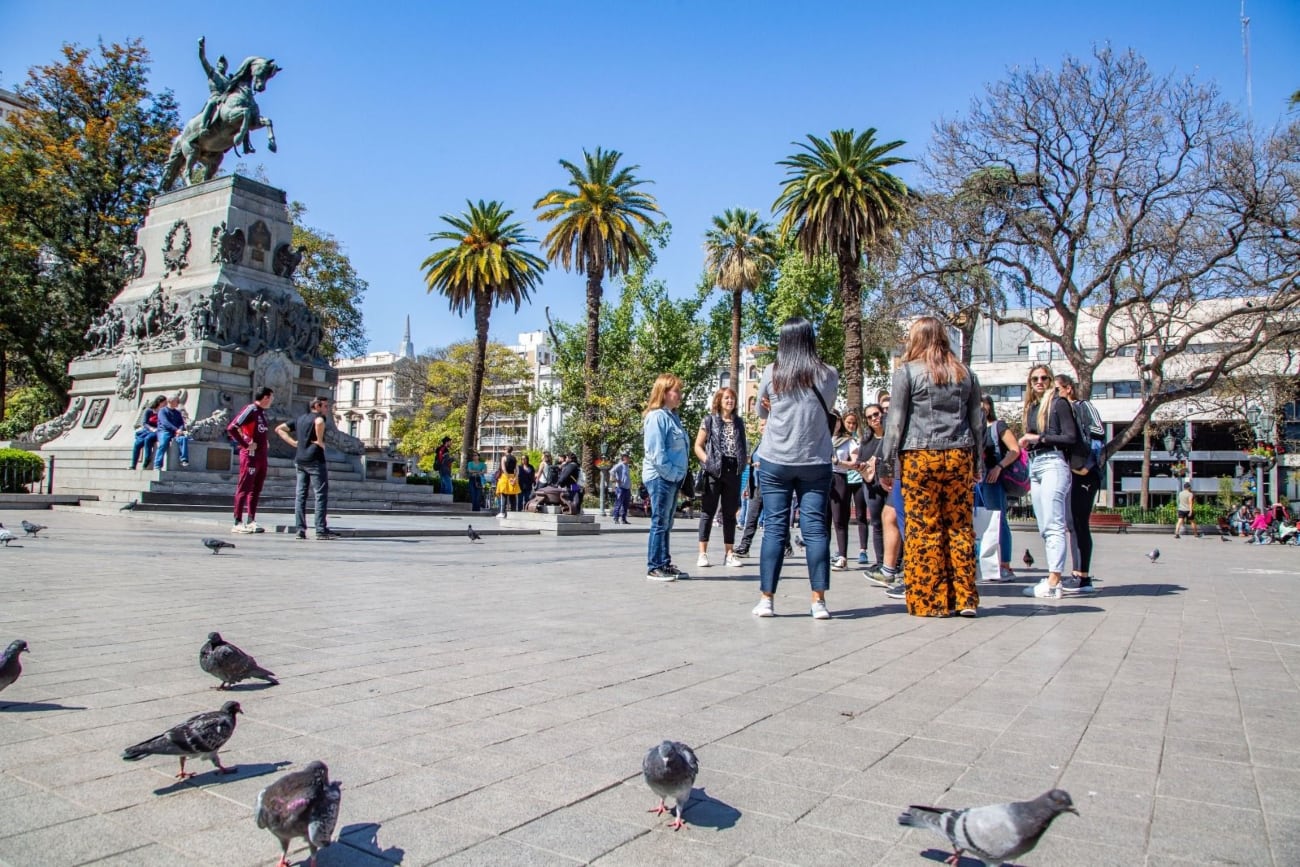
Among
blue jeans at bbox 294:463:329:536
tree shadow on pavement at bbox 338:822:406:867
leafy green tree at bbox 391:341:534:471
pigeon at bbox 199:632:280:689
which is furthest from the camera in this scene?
leafy green tree at bbox 391:341:534:471

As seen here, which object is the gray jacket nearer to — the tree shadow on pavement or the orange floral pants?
the orange floral pants

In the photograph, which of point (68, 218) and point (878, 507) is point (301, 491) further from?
point (68, 218)

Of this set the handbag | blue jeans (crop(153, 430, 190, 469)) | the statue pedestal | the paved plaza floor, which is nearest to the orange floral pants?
the paved plaza floor

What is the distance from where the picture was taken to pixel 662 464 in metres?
8.44

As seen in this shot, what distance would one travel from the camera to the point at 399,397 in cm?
9081

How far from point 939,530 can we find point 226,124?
76.4 ft

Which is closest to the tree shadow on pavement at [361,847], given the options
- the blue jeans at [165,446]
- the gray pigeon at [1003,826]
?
the gray pigeon at [1003,826]

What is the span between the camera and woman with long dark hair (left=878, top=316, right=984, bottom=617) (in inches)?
239

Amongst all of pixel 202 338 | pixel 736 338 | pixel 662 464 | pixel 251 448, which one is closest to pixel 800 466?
pixel 662 464

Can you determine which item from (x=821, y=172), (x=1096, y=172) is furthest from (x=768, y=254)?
(x=1096, y=172)

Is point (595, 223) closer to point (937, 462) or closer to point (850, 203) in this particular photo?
point (850, 203)

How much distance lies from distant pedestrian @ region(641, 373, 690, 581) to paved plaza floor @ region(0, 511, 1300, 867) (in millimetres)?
1819

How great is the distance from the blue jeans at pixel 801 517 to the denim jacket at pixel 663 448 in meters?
2.40

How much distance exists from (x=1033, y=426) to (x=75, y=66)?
1401 inches
